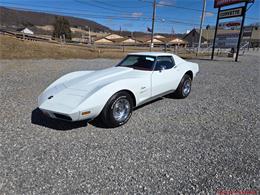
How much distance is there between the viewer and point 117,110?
3223 millimetres

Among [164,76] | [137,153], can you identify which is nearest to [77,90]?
[137,153]

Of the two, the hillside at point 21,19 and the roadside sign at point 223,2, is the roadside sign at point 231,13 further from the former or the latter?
the hillside at point 21,19

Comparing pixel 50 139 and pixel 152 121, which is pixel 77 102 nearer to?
pixel 50 139

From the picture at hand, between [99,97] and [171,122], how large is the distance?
1593mm

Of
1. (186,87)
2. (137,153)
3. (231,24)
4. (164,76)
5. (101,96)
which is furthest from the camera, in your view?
(231,24)

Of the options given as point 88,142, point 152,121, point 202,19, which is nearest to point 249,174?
point 152,121

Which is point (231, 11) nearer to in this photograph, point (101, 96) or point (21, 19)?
point (101, 96)

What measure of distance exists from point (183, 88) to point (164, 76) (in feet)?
3.56

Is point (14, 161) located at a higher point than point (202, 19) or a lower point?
lower

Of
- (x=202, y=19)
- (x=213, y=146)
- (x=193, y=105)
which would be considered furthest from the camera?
(x=202, y=19)

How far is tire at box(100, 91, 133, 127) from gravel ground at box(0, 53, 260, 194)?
145mm

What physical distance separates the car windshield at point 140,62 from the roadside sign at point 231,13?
14.7 metres

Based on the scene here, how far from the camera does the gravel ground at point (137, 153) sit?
201cm

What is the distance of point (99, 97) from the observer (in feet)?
9.34
